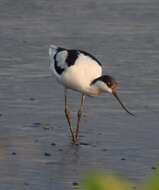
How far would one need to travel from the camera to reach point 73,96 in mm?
10898

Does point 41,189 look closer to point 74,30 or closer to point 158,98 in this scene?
point 158,98

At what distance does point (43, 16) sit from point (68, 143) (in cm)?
821

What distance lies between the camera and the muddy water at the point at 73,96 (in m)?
7.41

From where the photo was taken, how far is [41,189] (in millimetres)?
6379

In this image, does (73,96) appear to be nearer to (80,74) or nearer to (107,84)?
(80,74)

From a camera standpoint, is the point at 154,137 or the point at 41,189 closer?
the point at 41,189

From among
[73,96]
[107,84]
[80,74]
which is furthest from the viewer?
[73,96]

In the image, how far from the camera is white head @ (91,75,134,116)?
868 centimetres

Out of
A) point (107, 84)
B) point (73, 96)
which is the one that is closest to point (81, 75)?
point (107, 84)

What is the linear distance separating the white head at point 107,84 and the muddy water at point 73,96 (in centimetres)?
42

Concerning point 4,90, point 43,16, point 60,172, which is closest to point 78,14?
point 43,16

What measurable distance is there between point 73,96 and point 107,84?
2223 mm

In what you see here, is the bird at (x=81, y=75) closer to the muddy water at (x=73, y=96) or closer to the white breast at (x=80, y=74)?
the white breast at (x=80, y=74)

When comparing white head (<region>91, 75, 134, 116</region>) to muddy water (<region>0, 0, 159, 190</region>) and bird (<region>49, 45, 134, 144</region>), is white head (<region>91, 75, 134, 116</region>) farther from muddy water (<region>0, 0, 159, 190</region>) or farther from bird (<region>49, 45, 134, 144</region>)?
muddy water (<region>0, 0, 159, 190</region>)
